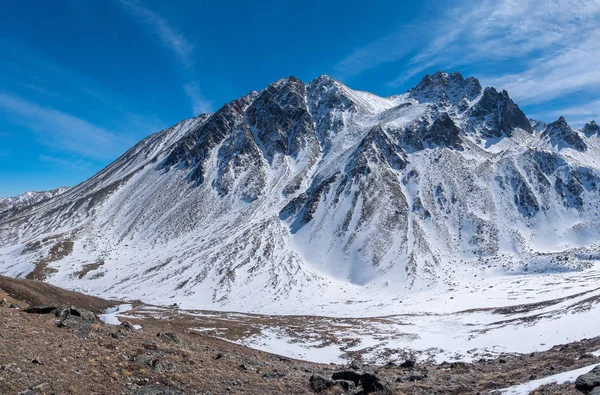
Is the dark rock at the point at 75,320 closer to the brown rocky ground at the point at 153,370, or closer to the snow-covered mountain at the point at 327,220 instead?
the brown rocky ground at the point at 153,370

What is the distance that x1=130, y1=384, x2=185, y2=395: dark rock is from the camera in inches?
561

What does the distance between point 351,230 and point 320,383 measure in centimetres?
11102

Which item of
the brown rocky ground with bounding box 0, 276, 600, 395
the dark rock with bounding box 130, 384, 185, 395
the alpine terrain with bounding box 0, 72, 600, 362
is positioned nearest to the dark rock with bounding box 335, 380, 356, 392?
the brown rocky ground with bounding box 0, 276, 600, 395

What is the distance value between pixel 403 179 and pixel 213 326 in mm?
115519

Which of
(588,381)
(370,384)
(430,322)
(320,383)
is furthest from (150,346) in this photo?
(430,322)

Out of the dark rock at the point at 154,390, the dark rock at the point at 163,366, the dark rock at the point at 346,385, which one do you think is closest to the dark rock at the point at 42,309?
the dark rock at the point at 163,366

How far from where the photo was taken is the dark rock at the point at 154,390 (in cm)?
1425

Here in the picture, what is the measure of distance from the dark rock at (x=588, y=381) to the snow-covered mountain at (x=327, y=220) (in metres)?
80.4

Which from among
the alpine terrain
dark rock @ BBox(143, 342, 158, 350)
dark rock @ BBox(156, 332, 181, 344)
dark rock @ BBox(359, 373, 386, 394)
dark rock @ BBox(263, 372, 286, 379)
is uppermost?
the alpine terrain

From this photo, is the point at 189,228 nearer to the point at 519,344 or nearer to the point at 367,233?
the point at 367,233

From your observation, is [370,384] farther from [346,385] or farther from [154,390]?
[154,390]

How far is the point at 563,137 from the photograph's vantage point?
7495 inches

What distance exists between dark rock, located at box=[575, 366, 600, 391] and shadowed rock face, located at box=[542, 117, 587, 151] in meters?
212

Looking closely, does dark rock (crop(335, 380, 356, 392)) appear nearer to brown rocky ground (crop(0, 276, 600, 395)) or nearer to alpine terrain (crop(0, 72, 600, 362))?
brown rocky ground (crop(0, 276, 600, 395))
